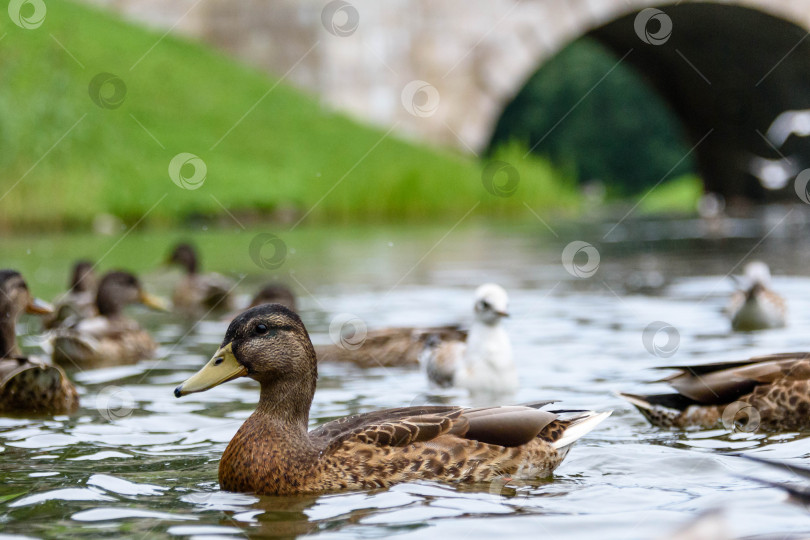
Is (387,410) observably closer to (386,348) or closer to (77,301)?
(386,348)

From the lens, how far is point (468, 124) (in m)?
28.4

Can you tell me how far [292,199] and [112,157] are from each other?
332cm

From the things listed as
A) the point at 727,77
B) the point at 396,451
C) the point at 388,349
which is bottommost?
the point at 396,451

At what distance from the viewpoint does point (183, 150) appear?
2392 cm

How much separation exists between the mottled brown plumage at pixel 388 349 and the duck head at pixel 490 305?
0.82 meters

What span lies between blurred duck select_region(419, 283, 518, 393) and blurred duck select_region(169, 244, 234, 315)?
4140 mm

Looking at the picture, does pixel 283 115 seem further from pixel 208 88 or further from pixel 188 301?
pixel 188 301

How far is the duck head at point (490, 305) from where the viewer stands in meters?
7.42

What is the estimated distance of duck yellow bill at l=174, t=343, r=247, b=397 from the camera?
4961 millimetres

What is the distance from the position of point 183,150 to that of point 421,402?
17537 mm

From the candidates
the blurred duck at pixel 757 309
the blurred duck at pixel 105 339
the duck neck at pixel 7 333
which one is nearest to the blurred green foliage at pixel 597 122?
the blurred duck at pixel 757 309

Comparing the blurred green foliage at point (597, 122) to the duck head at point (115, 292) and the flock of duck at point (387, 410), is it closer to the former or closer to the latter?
the duck head at point (115, 292)

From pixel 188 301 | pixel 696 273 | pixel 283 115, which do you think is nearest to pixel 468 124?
pixel 283 115

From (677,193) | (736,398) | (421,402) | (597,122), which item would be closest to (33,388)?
(421,402)
